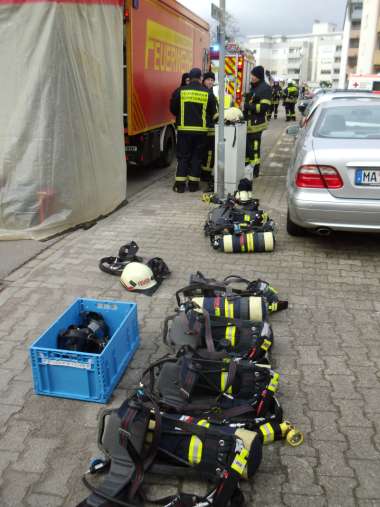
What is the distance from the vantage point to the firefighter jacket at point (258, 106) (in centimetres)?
Result: 923

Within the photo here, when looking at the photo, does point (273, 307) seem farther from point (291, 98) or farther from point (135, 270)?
point (291, 98)

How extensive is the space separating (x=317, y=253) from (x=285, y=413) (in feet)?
9.80

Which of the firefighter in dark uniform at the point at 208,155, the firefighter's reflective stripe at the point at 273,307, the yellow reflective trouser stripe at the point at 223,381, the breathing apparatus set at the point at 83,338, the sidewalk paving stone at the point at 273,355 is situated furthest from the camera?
the firefighter in dark uniform at the point at 208,155

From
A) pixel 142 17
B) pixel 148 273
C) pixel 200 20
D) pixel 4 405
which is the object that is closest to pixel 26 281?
pixel 148 273

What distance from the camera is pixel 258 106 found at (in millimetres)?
9250

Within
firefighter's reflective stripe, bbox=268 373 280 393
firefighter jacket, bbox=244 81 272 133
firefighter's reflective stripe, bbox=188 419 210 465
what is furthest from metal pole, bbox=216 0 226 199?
firefighter's reflective stripe, bbox=188 419 210 465

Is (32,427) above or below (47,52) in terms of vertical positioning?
below

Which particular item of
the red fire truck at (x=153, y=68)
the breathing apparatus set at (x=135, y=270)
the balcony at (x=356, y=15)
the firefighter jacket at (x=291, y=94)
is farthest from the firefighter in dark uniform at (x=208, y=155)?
the balcony at (x=356, y=15)

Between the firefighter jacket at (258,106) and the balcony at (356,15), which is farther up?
the balcony at (356,15)

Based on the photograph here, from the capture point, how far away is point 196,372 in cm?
286

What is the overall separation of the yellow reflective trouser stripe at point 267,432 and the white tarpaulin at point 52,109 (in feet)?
14.1

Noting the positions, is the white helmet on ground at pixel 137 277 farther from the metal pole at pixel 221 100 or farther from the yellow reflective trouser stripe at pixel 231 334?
the metal pole at pixel 221 100

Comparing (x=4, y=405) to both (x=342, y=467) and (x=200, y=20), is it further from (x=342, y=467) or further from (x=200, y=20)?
(x=200, y=20)

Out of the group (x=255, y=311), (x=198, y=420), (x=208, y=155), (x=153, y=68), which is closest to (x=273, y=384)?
(x=198, y=420)
